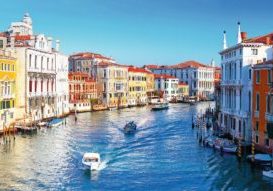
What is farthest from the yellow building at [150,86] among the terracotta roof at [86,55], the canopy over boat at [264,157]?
the canopy over boat at [264,157]

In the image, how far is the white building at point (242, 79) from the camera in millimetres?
18312

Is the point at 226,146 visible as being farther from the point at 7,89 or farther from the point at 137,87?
the point at 137,87

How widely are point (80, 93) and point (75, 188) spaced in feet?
91.8

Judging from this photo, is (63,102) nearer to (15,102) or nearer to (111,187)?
(15,102)

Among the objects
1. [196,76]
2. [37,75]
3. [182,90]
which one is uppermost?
[196,76]

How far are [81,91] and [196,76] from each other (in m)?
25.6

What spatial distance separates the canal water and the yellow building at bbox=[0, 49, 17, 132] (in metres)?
1.57

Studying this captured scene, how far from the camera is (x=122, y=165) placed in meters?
15.6

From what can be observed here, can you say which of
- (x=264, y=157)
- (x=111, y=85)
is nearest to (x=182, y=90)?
(x=111, y=85)

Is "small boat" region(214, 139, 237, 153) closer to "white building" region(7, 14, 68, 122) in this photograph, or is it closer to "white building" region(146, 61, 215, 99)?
"white building" region(7, 14, 68, 122)

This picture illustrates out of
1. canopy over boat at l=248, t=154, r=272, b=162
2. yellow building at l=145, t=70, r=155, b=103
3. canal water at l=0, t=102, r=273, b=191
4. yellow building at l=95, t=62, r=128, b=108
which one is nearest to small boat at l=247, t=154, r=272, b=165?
canopy over boat at l=248, t=154, r=272, b=162

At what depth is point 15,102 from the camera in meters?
24.9

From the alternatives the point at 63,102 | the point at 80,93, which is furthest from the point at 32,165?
the point at 80,93

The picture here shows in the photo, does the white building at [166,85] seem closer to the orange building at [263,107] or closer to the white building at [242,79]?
the white building at [242,79]
